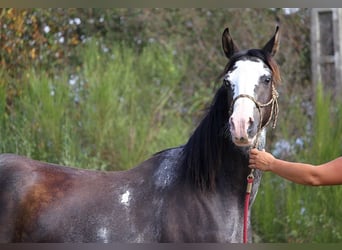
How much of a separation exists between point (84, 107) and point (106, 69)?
1.64ft

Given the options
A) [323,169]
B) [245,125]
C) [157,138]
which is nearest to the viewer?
[323,169]

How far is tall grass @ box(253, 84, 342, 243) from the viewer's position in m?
6.14

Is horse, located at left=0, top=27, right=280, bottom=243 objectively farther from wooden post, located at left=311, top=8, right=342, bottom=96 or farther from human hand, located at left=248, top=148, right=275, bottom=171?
wooden post, located at left=311, top=8, right=342, bottom=96

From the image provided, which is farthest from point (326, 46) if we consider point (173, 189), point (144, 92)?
point (173, 189)

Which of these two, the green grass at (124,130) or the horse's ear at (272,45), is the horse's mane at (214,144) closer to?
the horse's ear at (272,45)

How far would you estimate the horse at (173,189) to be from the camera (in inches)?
145

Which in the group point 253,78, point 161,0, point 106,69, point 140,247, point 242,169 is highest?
point 161,0

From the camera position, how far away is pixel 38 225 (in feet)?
13.1

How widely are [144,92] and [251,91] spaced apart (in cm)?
380

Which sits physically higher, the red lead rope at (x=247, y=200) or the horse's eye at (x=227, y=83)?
the horse's eye at (x=227, y=83)

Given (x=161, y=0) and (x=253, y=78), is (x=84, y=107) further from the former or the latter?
(x=253, y=78)

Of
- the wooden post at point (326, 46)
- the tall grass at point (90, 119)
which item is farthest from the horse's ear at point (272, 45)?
the wooden post at point (326, 46)

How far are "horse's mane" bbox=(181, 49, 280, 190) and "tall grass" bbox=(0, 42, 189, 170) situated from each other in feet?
8.88

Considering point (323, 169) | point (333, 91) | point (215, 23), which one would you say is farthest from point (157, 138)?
point (323, 169)
